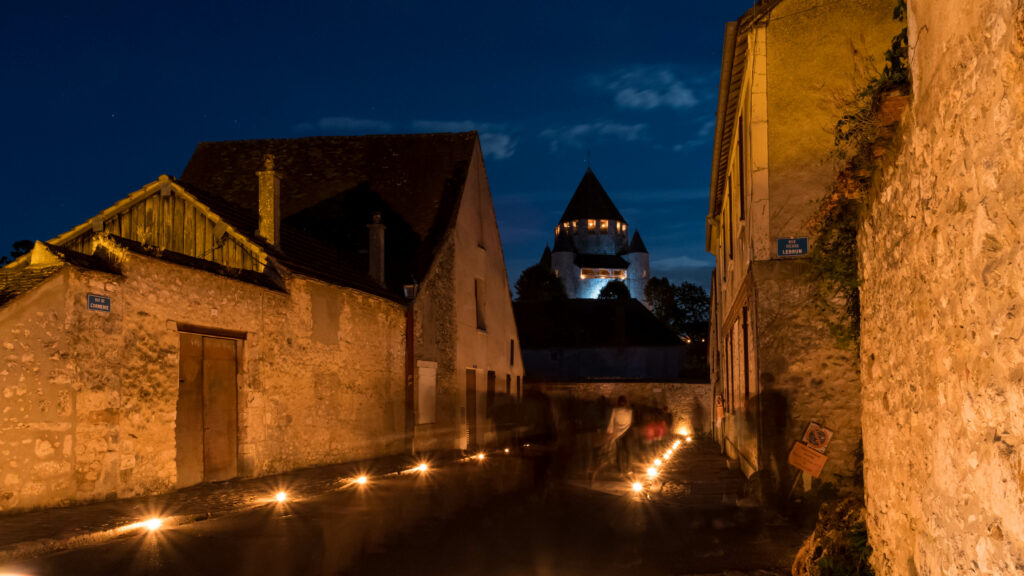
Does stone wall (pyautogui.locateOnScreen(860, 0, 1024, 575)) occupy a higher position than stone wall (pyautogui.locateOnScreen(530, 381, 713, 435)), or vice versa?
stone wall (pyautogui.locateOnScreen(860, 0, 1024, 575))

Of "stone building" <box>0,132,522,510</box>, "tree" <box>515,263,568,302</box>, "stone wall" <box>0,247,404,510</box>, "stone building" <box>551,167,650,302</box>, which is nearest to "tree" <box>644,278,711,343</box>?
"tree" <box>515,263,568,302</box>

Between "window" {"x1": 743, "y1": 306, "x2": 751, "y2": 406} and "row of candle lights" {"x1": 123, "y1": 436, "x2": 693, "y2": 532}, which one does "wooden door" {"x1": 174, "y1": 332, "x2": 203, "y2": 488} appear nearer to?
"row of candle lights" {"x1": 123, "y1": 436, "x2": 693, "y2": 532}

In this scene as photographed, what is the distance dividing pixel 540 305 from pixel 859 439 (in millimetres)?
44811

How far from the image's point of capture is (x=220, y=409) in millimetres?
14086

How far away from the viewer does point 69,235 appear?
1571 cm

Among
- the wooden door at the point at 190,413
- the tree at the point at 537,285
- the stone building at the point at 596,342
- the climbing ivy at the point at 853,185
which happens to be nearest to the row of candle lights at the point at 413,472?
the wooden door at the point at 190,413

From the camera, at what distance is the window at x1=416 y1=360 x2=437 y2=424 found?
71.9ft

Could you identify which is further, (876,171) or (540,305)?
(540,305)

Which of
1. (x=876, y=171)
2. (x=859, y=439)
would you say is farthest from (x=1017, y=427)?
(x=859, y=439)

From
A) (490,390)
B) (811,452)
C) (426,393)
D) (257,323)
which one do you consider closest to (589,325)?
(490,390)

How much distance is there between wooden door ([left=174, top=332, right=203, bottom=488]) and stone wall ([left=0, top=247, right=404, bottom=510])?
243 millimetres

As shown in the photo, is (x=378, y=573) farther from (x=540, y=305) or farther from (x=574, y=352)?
(x=540, y=305)

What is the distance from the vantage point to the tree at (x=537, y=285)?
89.6 meters

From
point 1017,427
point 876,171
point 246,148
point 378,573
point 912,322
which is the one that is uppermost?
point 246,148
